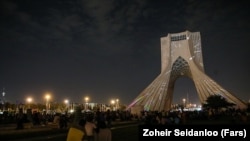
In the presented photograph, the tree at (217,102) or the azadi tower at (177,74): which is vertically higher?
the azadi tower at (177,74)

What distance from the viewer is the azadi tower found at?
169 ft

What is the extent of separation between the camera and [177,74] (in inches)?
2432

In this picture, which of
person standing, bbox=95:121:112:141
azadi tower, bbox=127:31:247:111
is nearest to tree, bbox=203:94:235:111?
azadi tower, bbox=127:31:247:111

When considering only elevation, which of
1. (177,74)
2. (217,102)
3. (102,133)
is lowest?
(217,102)

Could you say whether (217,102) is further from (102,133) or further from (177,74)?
(102,133)

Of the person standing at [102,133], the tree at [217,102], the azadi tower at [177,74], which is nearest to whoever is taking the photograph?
the person standing at [102,133]

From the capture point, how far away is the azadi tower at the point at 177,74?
169 ft

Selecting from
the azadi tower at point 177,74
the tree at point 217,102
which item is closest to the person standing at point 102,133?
the tree at point 217,102

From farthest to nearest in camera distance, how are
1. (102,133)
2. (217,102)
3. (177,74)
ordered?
(177,74) → (217,102) → (102,133)

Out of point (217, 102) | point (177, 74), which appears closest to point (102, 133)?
point (217, 102)

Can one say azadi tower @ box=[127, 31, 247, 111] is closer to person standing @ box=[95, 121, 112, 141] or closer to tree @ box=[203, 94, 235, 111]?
tree @ box=[203, 94, 235, 111]

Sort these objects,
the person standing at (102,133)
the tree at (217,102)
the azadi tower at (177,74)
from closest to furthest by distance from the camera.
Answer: the person standing at (102,133) < the tree at (217,102) < the azadi tower at (177,74)

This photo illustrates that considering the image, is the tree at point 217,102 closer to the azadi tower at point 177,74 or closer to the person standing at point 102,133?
the azadi tower at point 177,74

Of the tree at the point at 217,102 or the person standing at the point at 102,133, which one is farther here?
the tree at the point at 217,102
